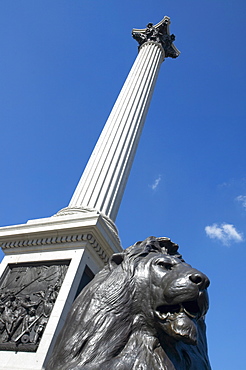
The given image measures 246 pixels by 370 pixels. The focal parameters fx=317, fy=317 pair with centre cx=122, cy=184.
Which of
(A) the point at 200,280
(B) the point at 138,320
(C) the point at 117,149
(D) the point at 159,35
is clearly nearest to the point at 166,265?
(A) the point at 200,280

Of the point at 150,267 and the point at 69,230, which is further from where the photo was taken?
the point at 69,230

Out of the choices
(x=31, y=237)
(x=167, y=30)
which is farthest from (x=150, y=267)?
(x=167, y=30)

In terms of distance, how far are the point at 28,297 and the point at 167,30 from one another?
62.7 ft

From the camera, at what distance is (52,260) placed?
786 centimetres

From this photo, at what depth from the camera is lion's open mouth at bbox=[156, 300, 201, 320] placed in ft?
8.50

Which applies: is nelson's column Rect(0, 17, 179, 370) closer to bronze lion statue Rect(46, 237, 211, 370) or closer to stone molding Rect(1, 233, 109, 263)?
stone molding Rect(1, 233, 109, 263)

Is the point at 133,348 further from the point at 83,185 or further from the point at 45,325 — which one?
the point at 83,185

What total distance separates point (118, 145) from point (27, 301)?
713 centimetres

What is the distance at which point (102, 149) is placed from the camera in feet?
40.8

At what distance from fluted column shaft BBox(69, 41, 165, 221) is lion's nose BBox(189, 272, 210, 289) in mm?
7710

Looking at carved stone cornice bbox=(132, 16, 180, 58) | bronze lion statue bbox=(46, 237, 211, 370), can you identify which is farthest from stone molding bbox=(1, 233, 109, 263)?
carved stone cornice bbox=(132, 16, 180, 58)

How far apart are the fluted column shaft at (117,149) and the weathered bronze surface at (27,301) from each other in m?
2.99

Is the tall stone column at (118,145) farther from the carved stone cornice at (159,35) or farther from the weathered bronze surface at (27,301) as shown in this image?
the weathered bronze surface at (27,301)

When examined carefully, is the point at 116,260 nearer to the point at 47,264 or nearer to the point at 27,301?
the point at 27,301
